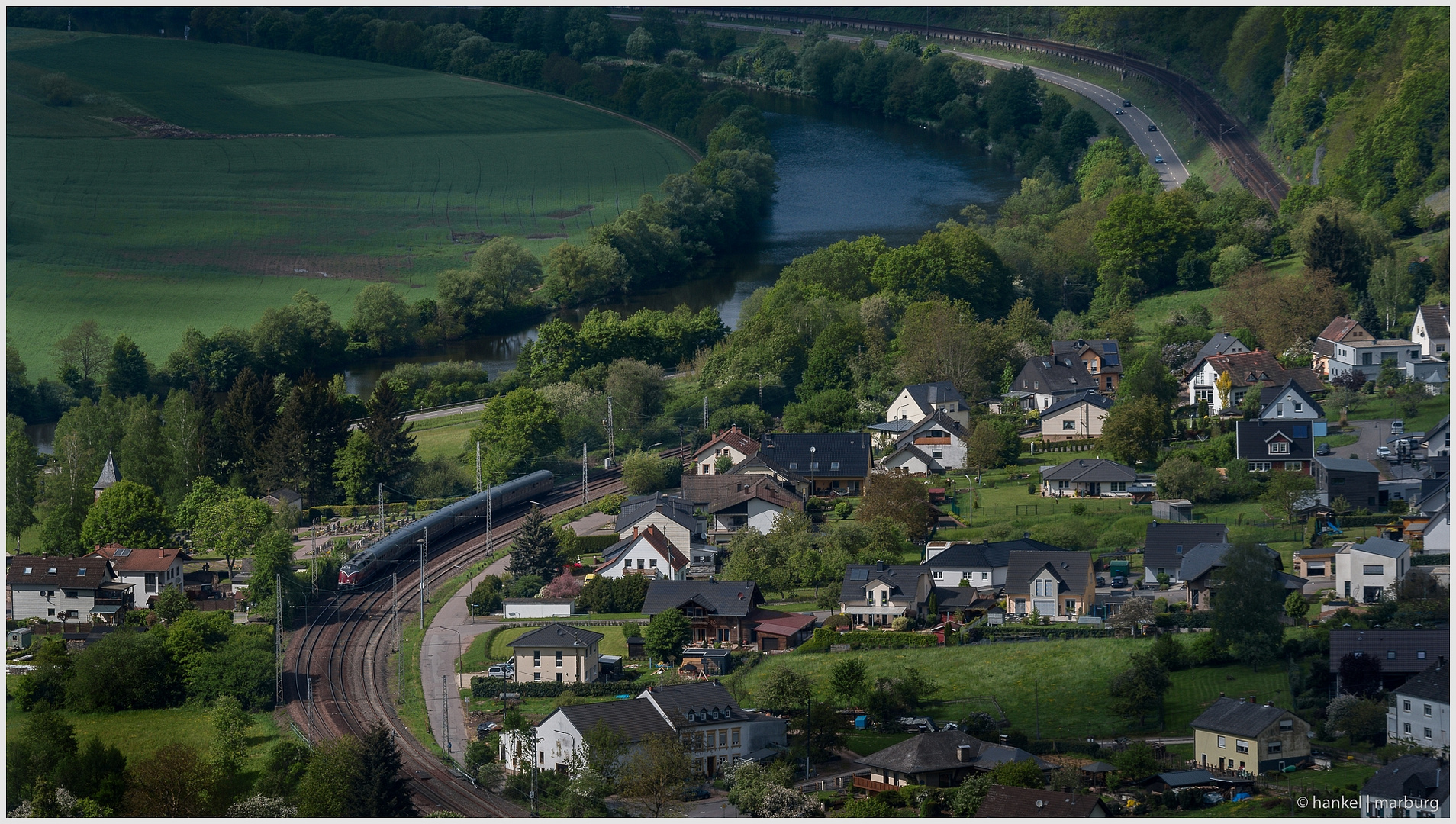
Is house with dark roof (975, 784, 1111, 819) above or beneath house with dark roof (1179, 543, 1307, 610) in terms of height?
beneath

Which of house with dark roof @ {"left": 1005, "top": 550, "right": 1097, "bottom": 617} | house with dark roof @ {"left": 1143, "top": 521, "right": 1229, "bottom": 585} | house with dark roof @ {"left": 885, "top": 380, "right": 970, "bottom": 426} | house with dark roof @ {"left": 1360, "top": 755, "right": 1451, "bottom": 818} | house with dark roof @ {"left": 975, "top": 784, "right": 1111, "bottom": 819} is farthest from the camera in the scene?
house with dark roof @ {"left": 885, "top": 380, "right": 970, "bottom": 426}

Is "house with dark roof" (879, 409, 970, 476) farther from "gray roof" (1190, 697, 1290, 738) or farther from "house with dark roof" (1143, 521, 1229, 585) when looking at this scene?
"gray roof" (1190, 697, 1290, 738)

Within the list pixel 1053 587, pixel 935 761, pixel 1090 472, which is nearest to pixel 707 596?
pixel 1053 587

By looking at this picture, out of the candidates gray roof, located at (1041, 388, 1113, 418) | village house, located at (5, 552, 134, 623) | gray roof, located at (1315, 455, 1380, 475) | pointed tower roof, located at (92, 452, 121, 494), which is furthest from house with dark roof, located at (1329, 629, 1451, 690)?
pointed tower roof, located at (92, 452, 121, 494)

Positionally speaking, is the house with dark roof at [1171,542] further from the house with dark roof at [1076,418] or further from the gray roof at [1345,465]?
the house with dark roof at [1076,418]

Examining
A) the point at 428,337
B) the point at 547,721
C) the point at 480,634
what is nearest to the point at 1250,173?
the point at 428,337

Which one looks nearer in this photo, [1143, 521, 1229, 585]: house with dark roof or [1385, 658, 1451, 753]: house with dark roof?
[1385, 658, 1451, 753]: house with dark roof
